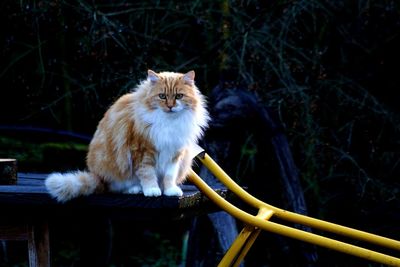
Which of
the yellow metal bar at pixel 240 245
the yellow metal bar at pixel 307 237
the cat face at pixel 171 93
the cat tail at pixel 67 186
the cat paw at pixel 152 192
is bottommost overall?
the yellow metal bar at pixel 240 245

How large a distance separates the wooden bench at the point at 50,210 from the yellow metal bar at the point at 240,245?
213 millimetres

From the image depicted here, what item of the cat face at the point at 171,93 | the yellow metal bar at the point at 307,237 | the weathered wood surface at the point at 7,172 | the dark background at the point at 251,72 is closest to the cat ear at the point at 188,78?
the cat face at the point at 171,93

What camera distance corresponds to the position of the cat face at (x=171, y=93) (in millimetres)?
2516

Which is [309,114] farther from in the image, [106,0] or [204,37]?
[106,0]

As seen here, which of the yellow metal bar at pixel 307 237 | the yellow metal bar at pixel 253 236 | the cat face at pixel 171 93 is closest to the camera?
the yellow metal bar at pixel 307 237

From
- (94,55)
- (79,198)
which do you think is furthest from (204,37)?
(79,198)

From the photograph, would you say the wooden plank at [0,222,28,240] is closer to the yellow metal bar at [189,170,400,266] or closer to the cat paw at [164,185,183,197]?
the cat paw at [164,185,183,197]

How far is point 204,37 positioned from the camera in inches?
203

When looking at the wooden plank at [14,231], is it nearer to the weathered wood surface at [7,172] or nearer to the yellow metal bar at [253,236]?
the weathered wood surface at [7,172]

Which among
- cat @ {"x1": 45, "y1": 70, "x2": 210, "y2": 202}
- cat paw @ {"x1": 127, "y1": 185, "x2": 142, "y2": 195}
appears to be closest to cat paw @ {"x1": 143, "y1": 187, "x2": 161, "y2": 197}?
cat @ {"x1": 45, "y1": 70, "x2": 210, "y2": 202}

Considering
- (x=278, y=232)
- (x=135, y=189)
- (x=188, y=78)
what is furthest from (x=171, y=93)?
(x=278, y=232)

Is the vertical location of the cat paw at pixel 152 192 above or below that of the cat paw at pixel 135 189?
above

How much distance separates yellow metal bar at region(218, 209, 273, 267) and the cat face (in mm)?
526

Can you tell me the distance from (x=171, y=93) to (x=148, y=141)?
9.4 inches
